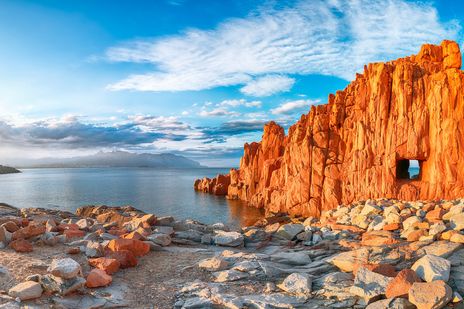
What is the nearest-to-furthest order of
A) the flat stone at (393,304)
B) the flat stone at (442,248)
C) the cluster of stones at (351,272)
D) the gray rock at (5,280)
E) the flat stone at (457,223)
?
the flat stone at (393,304) → the cluster of stones at (351,272) → the gray rock at (5,280) → the flat stone at (442,248) → the flat stone at (457,223)

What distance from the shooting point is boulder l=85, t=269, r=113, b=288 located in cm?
1040

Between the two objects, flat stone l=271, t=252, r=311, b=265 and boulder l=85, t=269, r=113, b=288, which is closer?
boulder l=85, t=269, r=113, b=288

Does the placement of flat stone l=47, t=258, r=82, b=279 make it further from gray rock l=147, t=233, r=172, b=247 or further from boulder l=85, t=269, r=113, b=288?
gray rock l=147, t=233, r=172, b=247

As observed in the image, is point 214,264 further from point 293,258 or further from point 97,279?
point 97,279

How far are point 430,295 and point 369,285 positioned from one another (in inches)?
62.2

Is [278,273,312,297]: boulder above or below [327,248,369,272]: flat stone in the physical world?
below

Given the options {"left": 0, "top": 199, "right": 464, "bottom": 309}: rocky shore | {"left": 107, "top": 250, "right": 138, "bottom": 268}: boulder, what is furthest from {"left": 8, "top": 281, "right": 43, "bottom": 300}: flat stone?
{"left": 107, "top": 250, "right": 138, "bottom": 268}: boulder

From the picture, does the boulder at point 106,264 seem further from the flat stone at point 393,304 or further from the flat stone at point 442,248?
the flat stone at point 442,248

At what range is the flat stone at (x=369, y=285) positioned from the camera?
9030 mm

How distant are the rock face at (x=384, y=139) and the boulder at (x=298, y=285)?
129 feet

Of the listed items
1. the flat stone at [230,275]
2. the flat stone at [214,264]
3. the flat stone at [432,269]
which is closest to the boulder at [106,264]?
the flat stone at [214,264]

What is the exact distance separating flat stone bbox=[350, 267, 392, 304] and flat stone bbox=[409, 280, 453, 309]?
903mm

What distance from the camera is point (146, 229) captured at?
57.7 ft

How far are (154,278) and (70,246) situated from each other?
18.2ft
